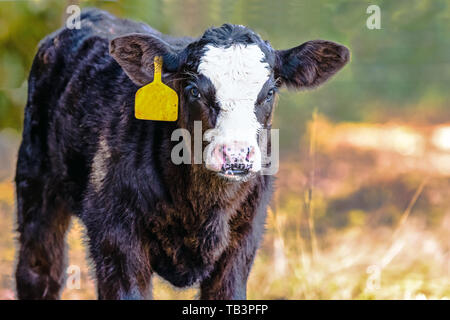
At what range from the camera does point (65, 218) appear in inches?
200

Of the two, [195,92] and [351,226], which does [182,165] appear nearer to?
[195,92]

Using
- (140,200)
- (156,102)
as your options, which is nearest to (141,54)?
(156,102)

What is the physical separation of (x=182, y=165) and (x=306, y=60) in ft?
3.11

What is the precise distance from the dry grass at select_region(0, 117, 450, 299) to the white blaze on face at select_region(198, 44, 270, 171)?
196cm

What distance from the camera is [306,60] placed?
158 inches

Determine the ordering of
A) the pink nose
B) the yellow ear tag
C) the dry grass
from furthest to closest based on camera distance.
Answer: the dry grass, the yellow ear tag, the pink nose

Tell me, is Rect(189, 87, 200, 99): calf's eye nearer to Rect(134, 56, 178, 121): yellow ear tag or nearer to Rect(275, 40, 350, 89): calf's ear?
Rect(134, 56, 178, 121): yellow ear tag

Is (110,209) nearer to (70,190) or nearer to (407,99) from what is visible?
(70,190)

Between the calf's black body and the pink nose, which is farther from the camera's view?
the calf's black body

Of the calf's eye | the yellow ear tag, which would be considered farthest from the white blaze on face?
the yellow ear tag

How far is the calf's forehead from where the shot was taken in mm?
3574

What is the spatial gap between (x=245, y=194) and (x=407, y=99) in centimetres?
514

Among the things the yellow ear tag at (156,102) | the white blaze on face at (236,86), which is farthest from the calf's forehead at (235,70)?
the yellow ear tag at (156,102)

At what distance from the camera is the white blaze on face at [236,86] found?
3.45 m
